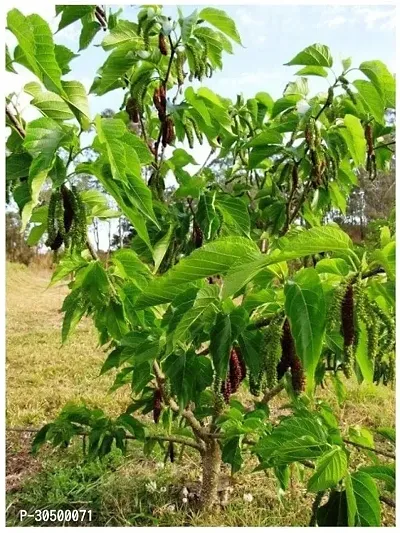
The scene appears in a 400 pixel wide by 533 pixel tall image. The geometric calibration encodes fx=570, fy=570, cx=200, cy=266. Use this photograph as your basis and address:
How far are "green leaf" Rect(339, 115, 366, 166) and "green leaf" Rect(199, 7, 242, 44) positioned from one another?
0.34 meters

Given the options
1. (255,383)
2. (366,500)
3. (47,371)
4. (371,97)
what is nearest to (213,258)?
(255,383)

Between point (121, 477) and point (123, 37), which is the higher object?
A: point (123, 37)

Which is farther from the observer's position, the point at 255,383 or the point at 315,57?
the point at 315,57

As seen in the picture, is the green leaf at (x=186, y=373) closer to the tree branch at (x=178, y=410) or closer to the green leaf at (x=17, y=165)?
the tree branch at (x=178, y=410)

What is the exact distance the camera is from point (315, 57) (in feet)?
4.30

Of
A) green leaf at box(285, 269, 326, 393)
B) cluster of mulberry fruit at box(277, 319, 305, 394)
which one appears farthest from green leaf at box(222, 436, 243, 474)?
green leaf at box(285, 269, 326, 393)

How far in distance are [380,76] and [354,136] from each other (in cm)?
20

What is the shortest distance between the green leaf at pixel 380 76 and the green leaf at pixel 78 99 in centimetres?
66

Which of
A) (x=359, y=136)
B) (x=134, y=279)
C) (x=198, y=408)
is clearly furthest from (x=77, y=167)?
(x=198, y=408)

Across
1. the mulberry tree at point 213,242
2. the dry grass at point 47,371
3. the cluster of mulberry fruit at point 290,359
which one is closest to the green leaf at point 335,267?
the mulberry tree at point 213,242

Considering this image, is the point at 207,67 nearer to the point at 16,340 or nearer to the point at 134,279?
the point at 134,279

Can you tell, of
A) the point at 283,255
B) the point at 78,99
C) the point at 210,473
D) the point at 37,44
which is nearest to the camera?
the point at 283,255

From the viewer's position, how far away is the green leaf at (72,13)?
142 centimetres

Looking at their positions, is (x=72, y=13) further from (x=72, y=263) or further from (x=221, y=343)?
(x=221, y=343)
